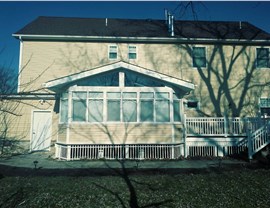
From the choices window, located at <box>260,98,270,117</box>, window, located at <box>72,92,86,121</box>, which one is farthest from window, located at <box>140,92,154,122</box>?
window, located at <box>260,98,270,117</box>

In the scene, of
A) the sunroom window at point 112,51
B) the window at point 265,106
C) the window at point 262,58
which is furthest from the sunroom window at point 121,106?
the window at point 262,58

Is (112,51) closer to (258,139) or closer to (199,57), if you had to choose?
(199,57)

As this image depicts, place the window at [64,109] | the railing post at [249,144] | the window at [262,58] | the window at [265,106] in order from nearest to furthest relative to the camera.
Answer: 1. the railing post at [249,144]
2. the window at [64,109]
3. the window at [265,106]
4. the window at [262,58]

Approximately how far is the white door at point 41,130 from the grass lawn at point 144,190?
6.16 meters

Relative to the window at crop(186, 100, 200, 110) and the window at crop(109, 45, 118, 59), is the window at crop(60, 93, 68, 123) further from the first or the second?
the window at crop(186, 100, 200, 110)

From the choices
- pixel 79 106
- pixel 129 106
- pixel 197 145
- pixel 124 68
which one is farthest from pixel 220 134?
pixel 79 106

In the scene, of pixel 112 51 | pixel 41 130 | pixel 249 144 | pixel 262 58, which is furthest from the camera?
pixel 262 58

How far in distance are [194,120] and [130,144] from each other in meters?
3.53

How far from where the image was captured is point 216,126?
11391mm

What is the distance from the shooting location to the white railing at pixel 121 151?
35.4 feet

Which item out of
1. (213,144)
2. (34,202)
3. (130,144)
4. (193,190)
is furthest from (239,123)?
(34,202)

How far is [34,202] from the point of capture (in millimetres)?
5215

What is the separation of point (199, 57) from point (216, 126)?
6.16 meters

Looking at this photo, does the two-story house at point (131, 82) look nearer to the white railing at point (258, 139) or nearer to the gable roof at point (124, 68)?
the gable roof at point (124, 68)
